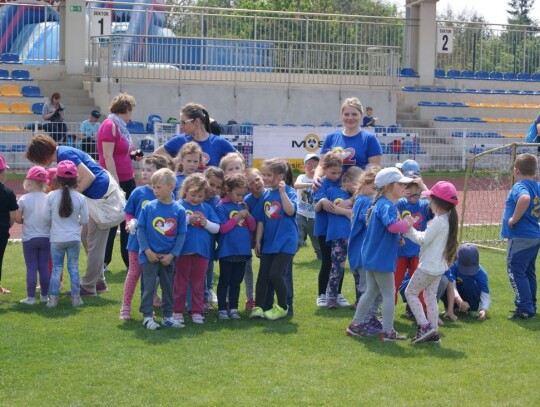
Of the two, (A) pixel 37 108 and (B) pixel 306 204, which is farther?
(A) pixel 37 108

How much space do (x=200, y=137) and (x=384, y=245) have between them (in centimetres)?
254

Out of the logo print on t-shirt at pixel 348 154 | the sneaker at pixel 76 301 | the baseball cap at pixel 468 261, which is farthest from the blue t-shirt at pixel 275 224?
the sneaker at pixel 76 301

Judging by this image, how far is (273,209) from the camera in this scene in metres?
9.02

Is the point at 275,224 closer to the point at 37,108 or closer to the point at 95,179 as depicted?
the point at 95,179

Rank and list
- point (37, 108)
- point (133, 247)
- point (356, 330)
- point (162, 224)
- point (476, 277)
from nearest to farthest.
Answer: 1. point (356, 330)
2. point (162, 224)
3. point (133, 247)
4. point (476, 277)
5. point (37, 108)

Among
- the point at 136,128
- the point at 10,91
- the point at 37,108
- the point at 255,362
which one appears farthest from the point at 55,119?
the point at 255,362

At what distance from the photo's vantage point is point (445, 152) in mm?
26578

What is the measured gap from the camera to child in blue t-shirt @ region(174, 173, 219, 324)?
876cm

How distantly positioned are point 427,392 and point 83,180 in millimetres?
4586

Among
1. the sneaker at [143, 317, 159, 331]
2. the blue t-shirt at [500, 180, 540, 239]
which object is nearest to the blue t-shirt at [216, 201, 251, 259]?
the sneaker at [143, 317, 159, 331]

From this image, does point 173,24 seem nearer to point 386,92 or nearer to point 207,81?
point 207,81

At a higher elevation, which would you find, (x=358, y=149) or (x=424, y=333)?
(x=358, y=149)

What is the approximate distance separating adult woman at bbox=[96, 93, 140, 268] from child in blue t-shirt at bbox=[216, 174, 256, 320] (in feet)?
6.73

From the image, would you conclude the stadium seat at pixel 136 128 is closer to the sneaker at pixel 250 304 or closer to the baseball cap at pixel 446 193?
the sneaker at pixel 250 304
